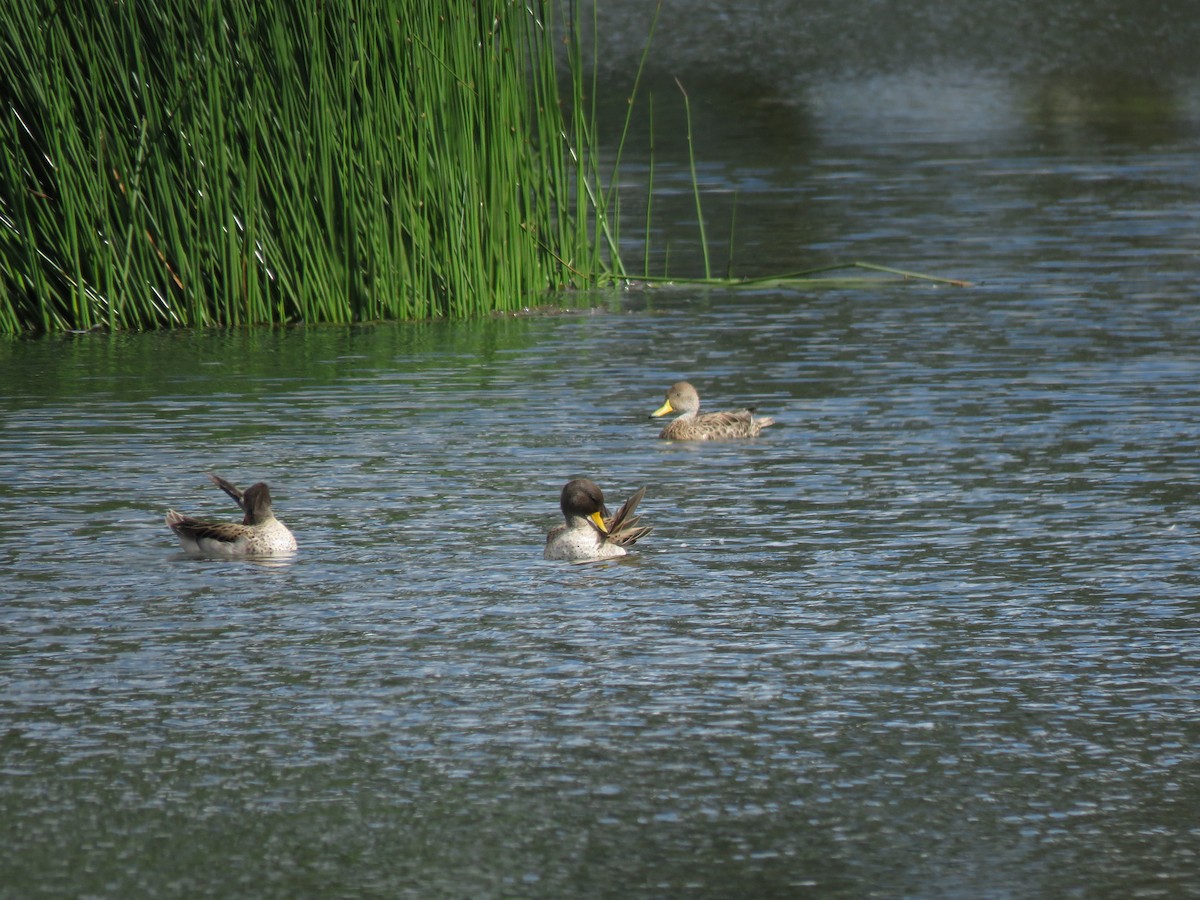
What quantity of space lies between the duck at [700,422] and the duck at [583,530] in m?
2.49

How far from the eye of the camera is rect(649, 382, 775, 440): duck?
1062cm

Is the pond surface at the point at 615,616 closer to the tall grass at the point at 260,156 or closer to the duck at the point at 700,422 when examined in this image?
the duck at the point at 700,422

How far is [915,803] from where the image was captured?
210 inches

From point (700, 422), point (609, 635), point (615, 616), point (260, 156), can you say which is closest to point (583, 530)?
point (615, 616)

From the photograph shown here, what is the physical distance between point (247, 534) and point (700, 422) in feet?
10.1

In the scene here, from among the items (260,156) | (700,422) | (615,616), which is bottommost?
(615,616)

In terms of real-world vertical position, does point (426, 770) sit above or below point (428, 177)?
below

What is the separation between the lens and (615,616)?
726 centimetres

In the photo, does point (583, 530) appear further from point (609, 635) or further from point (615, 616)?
point (609, 635)

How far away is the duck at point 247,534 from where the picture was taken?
26.6 ft

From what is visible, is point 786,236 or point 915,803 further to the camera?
point 786,236

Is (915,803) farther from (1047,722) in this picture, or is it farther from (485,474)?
(485,474)

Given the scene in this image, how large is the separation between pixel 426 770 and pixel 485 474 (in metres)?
4.19

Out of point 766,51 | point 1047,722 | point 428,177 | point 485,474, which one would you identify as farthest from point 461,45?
point 766,51
